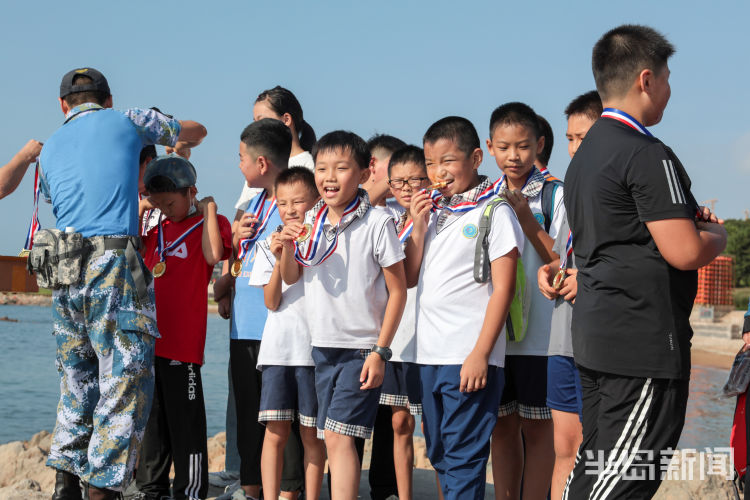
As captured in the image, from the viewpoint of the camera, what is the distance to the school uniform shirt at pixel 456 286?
3508 mm

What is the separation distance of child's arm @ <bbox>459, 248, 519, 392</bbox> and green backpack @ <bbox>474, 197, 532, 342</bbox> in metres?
0.05

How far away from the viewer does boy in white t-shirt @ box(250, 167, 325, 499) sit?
3.88 metres

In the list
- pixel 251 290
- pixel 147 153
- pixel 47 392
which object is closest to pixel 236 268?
pixel 251 290

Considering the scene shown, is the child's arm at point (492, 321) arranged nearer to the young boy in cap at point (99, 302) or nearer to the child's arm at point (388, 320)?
the child's arm at point (388, 320)

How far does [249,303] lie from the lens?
171 inches

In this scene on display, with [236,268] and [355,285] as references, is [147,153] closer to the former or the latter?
[236,268]

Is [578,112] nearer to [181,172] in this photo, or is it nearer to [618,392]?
[618,392]

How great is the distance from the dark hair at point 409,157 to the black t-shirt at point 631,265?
1708 mm

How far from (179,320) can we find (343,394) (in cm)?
122

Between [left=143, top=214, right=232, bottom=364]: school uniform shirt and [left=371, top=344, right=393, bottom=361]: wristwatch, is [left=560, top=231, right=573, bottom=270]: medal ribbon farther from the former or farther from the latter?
[left=143, top=214, right=232, bottom=364]: school uniform shirt

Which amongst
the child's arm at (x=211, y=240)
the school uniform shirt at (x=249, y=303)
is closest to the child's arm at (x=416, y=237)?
the school uniform shirt at (x=249, y=303)

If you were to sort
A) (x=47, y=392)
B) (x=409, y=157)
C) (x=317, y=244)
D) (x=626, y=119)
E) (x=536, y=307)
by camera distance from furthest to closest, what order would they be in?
(x=47, y=392) < (x=409, y=157) < (x=536, y=307) < (x=317, y=244) < (x=626, y=119)


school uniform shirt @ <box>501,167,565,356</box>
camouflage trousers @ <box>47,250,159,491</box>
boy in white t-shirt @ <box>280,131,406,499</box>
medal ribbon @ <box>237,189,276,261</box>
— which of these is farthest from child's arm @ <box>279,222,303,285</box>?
school uniform shirt @ <box>501,167,565,356</box>

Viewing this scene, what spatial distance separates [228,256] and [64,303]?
962mm
